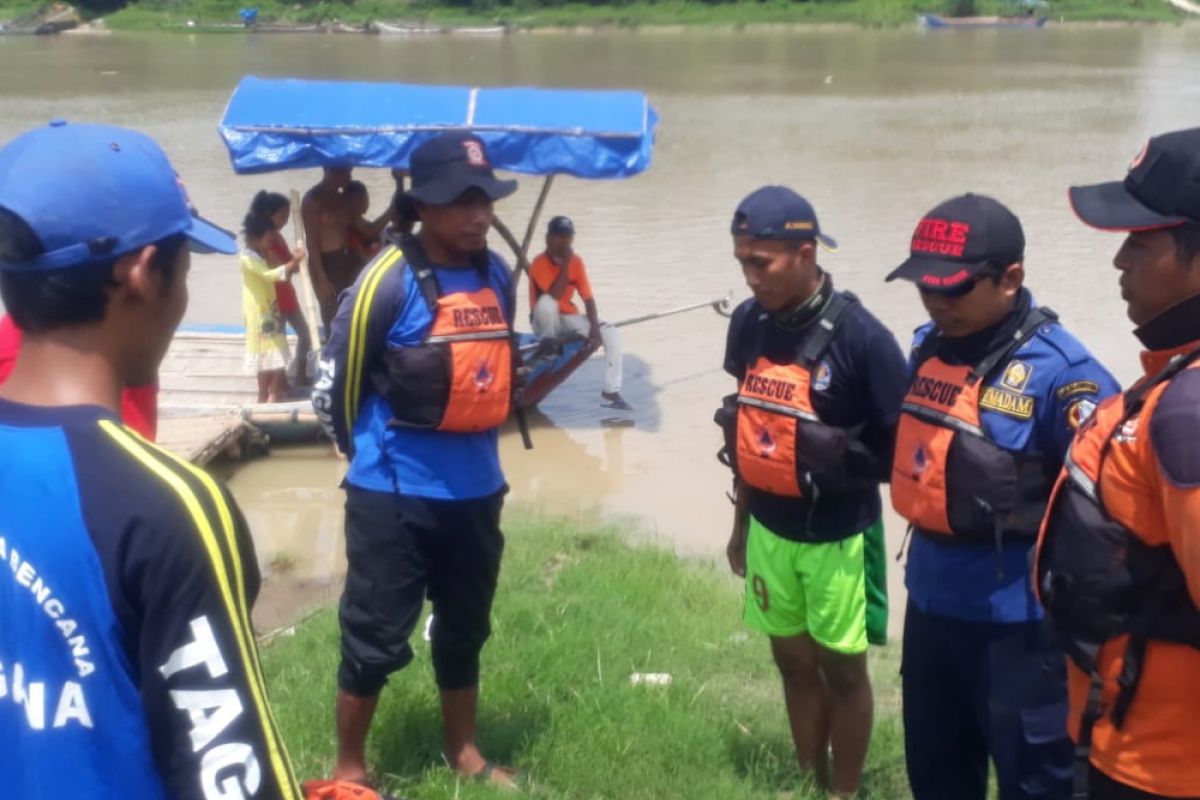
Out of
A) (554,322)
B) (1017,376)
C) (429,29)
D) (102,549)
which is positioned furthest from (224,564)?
(429,29)

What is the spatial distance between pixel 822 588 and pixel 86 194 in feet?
8.66

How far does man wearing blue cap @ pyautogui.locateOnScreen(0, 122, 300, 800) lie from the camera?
1.64 m

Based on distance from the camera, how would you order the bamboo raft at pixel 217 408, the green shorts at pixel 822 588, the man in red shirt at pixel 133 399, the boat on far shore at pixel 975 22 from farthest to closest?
the boat on far shore at pixel 975 22
the bamboo raft at pixel 217 408
the green shorts at pixel 822 588
the man in red shirt at pixel 133 399

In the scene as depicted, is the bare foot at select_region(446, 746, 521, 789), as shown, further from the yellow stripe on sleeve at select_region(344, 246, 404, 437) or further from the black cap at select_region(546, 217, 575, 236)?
the black cap at select_region(546, 217, 575, 236)

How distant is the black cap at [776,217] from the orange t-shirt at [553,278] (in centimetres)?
639

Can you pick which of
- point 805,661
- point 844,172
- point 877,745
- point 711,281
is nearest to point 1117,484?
point 805,661

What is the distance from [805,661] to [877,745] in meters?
0.68

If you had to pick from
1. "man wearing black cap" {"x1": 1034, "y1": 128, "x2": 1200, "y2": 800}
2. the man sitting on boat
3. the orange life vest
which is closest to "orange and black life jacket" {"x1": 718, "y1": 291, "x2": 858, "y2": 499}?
the orange life vest

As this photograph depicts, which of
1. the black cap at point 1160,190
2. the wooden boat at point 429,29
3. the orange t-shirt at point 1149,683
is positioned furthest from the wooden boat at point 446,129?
the wooden boat at point 429,29

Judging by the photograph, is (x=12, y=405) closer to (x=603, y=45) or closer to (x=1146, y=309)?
(x=1146, y=309)

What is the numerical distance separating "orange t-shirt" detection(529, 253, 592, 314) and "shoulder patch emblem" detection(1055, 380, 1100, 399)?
7.23 metres

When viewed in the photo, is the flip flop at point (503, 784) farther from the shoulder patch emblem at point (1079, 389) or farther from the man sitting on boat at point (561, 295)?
the man sitting on boat at point (561, 295)

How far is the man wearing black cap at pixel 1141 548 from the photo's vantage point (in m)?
2.44

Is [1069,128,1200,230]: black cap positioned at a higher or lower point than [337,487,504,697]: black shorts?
higher
